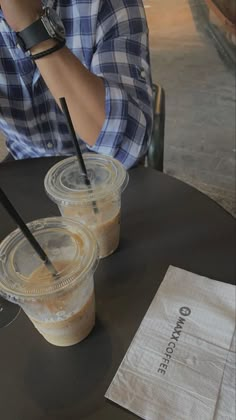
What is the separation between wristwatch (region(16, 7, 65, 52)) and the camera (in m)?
0.75

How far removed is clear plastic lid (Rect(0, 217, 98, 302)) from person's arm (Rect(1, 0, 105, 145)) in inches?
13.6

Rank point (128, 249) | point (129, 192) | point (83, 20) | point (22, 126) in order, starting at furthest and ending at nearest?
point (22, 126), point (83, 20), point (129, 192), point (128, 249)

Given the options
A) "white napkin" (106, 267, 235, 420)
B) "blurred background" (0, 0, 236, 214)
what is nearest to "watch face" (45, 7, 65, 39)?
"white napkin" (106, 267, 235, 420)

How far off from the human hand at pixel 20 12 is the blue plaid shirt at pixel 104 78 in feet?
0.24

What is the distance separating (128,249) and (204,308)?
0.16m

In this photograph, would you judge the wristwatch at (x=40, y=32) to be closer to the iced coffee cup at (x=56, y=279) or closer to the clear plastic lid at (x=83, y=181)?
the clear plastic lid at (x=83, y=181)

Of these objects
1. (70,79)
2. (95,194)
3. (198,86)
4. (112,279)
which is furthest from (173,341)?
(198,86)

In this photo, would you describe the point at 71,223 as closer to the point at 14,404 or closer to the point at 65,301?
the point at 65,301

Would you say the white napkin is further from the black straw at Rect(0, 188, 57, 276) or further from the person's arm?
the person's arm

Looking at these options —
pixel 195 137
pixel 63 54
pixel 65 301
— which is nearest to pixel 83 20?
pixel 63 54

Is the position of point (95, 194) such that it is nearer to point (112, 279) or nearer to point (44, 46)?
point (112, 279)

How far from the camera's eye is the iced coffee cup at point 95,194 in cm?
60

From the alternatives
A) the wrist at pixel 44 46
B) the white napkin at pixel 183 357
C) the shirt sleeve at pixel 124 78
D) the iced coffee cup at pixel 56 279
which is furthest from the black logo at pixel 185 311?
the wrist at pixel 44 46

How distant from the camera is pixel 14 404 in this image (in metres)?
0.49
